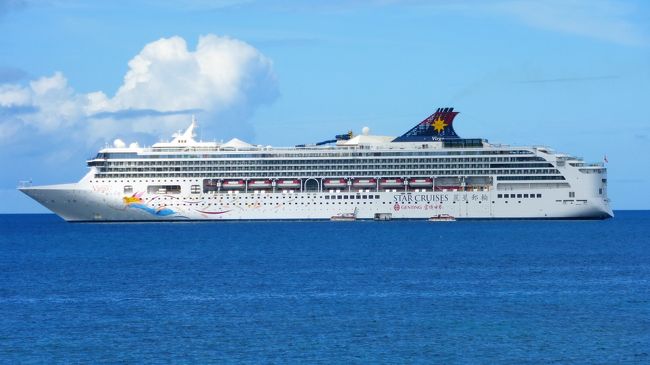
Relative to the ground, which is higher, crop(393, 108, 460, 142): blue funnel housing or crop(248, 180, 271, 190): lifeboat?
crop(393, 108, 460, 142): blue funnel housing

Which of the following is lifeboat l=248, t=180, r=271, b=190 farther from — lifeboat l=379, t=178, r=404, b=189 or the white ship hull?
lifeboat l=379, t=178, r=404, b=189

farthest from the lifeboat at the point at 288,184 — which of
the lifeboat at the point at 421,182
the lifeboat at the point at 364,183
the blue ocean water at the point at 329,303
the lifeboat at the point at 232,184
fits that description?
the blue ocean water at the point at 329,303

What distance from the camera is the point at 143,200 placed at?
4134 inches

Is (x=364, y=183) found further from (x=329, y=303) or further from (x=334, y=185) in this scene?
(x=329, y=303)

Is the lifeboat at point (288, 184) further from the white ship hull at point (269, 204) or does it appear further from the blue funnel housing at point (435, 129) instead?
the blue funnel housing at point (435, 129)

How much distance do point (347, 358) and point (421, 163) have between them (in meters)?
74.1

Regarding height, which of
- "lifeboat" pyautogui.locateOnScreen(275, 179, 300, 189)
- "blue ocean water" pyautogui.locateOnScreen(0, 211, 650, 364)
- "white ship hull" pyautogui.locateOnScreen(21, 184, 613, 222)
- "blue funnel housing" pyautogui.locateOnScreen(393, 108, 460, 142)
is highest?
"blue funnel housing" pyautogui.locateOnScreen(393, 108, 460, 142)

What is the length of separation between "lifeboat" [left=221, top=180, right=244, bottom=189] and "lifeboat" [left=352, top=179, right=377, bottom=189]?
10549 millimetres

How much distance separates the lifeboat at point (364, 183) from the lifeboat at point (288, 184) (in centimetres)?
532

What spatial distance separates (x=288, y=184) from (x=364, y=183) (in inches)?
279

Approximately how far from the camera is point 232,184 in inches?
4193

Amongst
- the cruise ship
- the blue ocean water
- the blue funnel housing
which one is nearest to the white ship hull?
the cruise ship

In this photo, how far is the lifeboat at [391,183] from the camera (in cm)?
10581

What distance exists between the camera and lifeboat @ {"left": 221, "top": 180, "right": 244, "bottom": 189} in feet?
349
